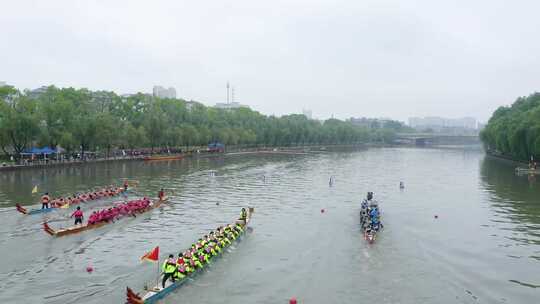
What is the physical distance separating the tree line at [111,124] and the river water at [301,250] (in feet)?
75.7

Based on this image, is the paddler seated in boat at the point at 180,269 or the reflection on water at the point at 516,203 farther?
the reflection on water at the point at 516,203

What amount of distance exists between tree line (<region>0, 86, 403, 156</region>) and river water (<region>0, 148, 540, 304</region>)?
23.1 m

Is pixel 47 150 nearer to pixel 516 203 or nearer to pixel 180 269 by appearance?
pixel 180 269

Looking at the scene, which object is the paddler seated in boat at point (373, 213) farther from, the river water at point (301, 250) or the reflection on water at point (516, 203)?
the reflection on water at point (516, 203)

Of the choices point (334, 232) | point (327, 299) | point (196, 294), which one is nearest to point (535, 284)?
point (327, 299)

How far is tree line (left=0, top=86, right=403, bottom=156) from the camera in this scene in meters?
70.7

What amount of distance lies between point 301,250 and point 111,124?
63448 mm

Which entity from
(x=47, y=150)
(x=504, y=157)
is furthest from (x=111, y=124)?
(x=504, y=157)

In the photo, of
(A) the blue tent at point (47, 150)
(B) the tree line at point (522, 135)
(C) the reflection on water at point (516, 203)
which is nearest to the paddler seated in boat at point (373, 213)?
(C) the reflection on water at point (516, 203)

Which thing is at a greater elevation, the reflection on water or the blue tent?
the blue tent

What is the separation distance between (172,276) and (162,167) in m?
58.2

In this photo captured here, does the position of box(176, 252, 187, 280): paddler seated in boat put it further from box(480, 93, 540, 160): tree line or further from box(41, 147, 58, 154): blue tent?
box(480, 93, 540, 160): tree line

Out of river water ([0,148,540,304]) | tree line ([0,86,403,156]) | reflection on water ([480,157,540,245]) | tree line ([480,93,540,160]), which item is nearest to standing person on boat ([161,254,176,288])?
river water ([0,148,540,304])

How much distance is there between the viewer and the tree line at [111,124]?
70688mm
